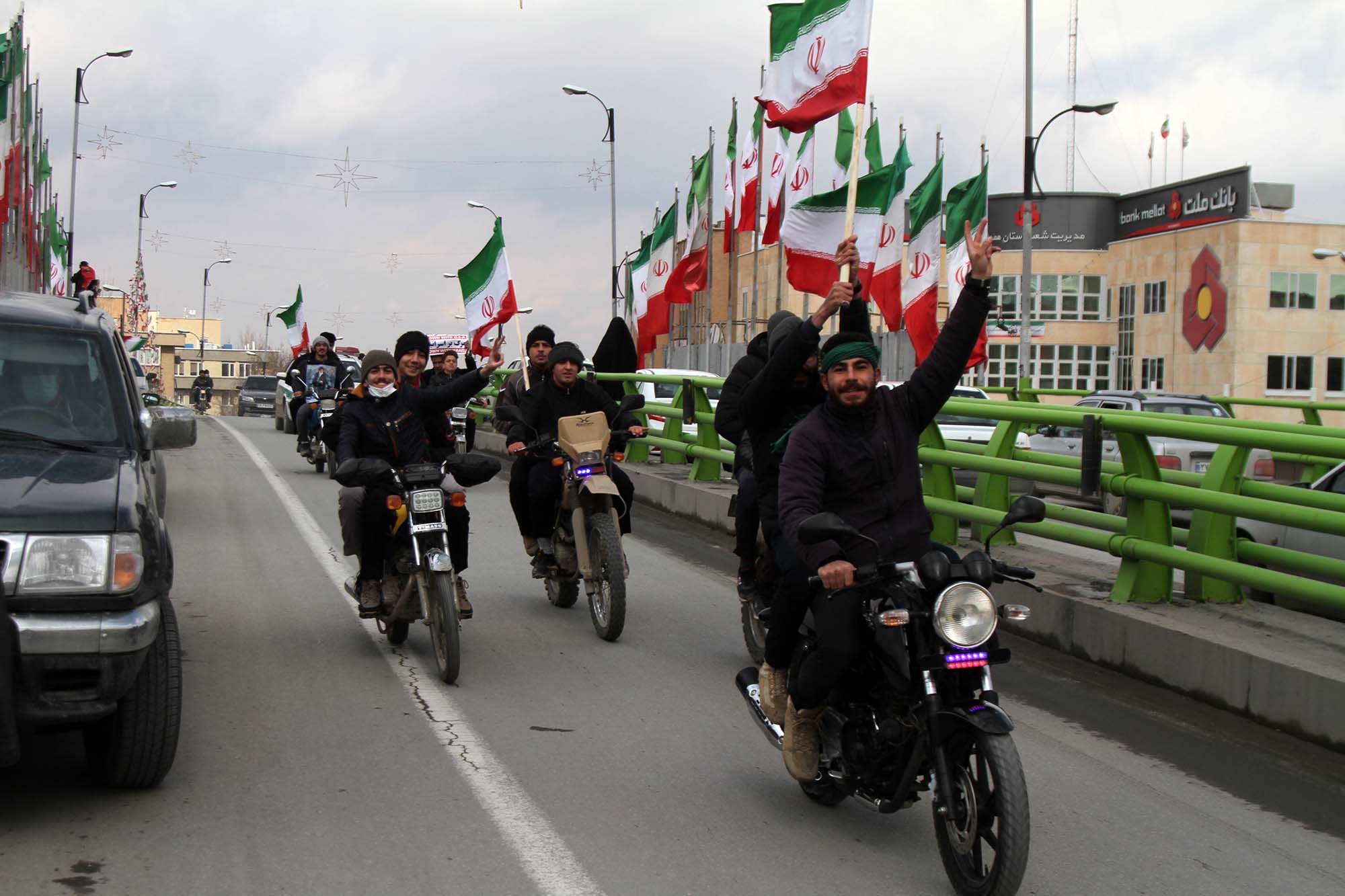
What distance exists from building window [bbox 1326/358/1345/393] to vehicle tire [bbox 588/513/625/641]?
199ft

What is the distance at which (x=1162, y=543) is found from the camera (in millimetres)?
8086

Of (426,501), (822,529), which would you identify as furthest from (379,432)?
(822,529)

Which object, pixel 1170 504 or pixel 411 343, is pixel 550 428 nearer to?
pixel 411 343

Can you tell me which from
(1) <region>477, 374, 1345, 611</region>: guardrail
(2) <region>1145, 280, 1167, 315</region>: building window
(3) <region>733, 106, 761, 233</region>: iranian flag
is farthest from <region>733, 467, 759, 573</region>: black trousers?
(2) <region>1145, 280, 1167, 315</region>: building window

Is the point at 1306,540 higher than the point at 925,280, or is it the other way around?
the point at 925,280

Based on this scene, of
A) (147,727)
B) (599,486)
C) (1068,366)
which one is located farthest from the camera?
(1068,366)

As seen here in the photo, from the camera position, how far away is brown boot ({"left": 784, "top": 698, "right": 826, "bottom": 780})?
528cm

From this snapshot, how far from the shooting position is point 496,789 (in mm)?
5609

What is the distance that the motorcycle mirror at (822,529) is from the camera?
452 cm

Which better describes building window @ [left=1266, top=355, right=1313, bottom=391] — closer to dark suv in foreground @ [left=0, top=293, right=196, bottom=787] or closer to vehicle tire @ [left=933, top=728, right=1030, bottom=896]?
dark suv in foreground @ [left=0, top=293, right=196, bottom=787]

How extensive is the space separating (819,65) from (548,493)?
11.6 feet

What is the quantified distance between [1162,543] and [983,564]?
3901mm

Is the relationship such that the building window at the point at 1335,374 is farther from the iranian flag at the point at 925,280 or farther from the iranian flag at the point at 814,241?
the iranian flag at the point at 814,241

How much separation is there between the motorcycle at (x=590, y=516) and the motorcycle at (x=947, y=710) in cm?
388
